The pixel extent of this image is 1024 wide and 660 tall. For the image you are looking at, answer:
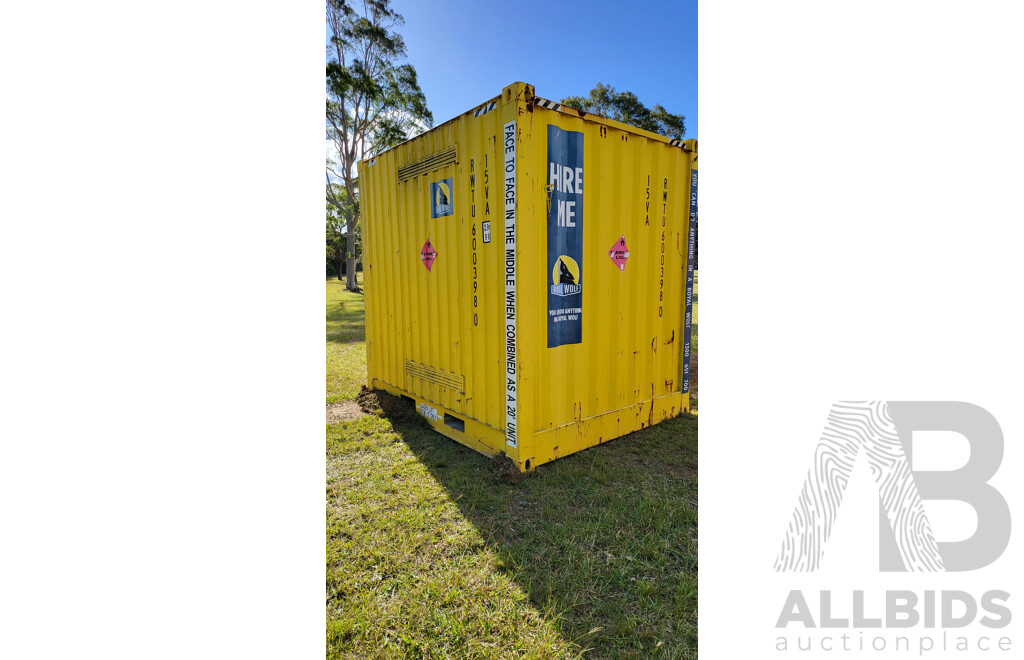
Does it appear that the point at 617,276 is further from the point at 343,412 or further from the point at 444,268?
the point at 343,412

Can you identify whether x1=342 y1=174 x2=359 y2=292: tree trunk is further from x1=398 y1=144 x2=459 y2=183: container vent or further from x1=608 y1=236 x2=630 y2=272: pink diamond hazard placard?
x1=608 y1=236 x2=630 y2=272: pink diamond hazard placard

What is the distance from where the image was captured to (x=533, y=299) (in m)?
3.89

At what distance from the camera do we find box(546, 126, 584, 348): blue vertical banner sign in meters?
3.91

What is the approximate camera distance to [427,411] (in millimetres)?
5230

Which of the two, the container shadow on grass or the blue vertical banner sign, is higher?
the blue vertical banner sign

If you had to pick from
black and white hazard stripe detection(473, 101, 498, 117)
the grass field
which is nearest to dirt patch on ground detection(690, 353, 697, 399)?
the grass field

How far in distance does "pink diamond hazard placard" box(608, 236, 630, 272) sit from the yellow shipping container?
0.02 meters

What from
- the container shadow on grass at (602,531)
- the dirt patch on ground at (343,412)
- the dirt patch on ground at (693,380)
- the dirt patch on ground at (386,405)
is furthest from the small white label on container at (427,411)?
the dirt patch on ground at (693,380)

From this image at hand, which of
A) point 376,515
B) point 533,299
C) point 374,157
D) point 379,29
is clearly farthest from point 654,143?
point 379,29

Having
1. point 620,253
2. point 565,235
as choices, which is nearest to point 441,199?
point 565,235

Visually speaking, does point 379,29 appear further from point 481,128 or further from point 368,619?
point 368,619

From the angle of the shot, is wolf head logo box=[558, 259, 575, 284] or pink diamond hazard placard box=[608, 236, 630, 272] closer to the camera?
wolf head logo box=[558, 259, 575, 284]

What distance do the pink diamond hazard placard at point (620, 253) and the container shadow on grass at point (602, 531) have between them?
1752 millimetres

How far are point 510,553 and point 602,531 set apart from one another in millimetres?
661
